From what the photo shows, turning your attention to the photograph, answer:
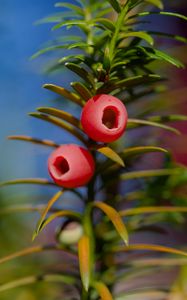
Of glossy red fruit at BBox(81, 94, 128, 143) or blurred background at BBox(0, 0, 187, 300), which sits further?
blurred background at BBox(0, 0, 187, 300)

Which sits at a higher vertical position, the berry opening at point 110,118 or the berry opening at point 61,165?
the berry opening at point 110,118

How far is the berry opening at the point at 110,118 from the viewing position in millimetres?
384

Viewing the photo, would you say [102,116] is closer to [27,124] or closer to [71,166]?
[71,166]

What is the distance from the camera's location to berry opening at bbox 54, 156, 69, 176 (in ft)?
1.36

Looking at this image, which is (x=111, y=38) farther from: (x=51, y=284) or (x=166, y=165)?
(x=51, y=284)

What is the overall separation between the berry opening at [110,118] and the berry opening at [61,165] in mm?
56

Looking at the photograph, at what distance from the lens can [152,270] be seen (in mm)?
536

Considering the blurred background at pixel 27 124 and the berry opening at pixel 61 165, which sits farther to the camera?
the blurred background at pixel 27 124

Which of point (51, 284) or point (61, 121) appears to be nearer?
point (61, 121)

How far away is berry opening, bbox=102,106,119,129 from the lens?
0.38 metres

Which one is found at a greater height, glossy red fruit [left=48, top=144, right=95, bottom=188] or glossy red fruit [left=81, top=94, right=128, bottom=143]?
glossy red fruit [left=81, top=94, right=128, bottom=143]

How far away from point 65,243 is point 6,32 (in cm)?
36

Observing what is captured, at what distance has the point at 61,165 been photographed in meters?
0.42

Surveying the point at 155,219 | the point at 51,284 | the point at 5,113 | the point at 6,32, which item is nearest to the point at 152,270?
the point at 155,219
